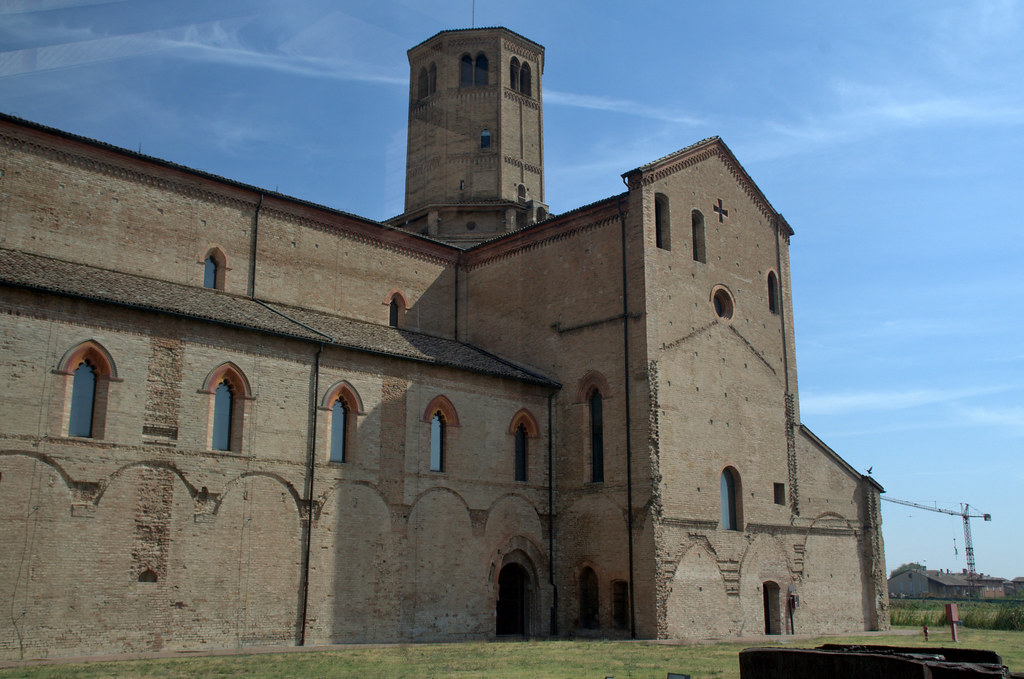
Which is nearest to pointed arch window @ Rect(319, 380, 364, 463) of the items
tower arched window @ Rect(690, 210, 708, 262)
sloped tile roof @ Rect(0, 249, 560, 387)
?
sloped tile roof @ Rect(0, 249, 560, 387)

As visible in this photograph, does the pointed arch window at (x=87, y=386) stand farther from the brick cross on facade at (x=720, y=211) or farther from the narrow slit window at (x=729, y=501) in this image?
the brick cross on facade at (x=720, y=211)

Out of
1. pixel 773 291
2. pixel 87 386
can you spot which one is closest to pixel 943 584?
pixel 773 291

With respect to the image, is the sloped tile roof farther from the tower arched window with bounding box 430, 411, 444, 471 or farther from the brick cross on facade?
the brick cross on facade

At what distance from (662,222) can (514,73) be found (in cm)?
1084

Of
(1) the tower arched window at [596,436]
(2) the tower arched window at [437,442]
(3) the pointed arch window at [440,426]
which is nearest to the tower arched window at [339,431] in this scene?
(3) the pointed arch window at [440,426]

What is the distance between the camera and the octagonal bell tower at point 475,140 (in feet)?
105

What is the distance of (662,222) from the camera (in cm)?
2586

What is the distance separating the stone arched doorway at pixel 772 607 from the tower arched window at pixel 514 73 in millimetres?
19234

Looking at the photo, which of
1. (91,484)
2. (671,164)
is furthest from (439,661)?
(671,164)

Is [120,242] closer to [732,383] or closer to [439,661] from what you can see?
[439,661]

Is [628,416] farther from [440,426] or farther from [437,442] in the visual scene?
[437,442]

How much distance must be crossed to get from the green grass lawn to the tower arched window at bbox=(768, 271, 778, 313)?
11449 mm

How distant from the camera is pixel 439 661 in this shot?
16.3m

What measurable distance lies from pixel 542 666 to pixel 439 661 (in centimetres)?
196
